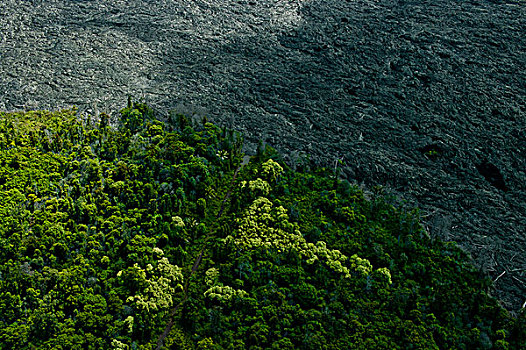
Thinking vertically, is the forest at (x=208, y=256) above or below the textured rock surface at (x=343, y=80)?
below

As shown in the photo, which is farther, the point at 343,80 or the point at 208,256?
the point at 343,80

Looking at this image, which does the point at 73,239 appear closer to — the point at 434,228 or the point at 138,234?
the point at 138,234

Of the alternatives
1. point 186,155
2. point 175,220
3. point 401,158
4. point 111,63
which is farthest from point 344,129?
point 111,63

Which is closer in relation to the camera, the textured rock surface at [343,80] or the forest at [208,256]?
the forest at [208,256]

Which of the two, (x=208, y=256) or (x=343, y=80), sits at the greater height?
(x=343, y=80)
